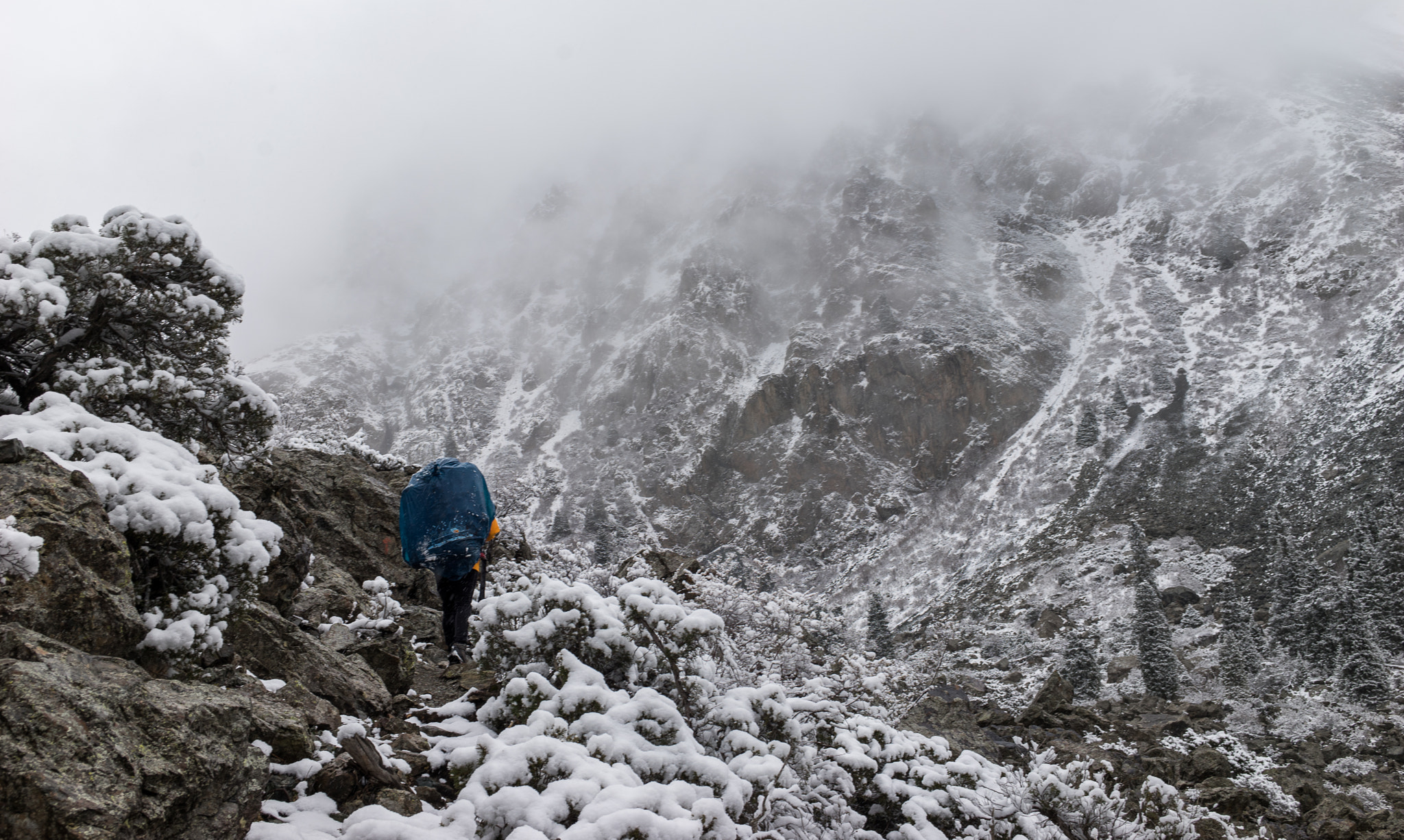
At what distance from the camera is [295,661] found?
5.80 meters

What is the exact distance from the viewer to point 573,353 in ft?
454

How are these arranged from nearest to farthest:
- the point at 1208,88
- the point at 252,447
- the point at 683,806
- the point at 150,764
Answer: the point at 150,764 → the point at 683,806 → the point at 252,447 → the point at 1208,88

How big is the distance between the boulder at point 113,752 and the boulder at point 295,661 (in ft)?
6.59

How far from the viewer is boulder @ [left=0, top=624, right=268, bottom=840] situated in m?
2.54

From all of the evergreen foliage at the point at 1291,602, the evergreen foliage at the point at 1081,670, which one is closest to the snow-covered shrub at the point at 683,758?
the evergreen foliage at the point at 1081,670

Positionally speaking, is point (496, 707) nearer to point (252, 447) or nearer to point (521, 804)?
point (521, 804)

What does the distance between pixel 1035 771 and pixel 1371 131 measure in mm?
133991

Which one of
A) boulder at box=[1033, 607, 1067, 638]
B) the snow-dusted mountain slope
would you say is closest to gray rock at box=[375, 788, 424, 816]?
the snow-dusted mountain slope

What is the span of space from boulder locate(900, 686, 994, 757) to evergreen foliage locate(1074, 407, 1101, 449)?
2139 inches

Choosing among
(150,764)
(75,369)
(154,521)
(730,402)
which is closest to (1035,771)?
(150,764)

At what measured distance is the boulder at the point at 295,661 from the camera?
18.3ft

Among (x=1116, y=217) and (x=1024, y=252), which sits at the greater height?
(x=1116, y=217)

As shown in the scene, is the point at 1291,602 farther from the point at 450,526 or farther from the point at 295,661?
the point at 295,661

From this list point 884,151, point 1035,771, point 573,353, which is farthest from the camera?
point 884,151
